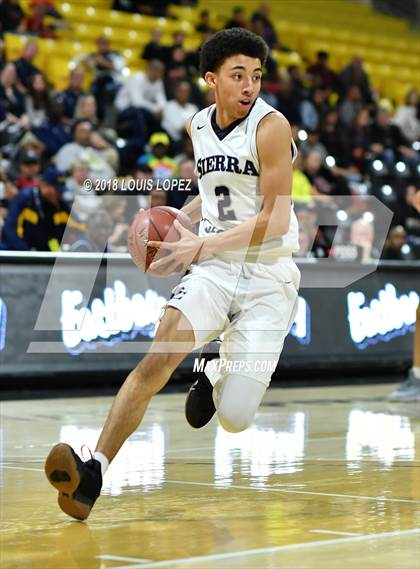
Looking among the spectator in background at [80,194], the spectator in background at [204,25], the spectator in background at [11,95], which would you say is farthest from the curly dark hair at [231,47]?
the spectator in background at [204,25]

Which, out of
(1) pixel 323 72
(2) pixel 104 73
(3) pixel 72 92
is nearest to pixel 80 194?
(3) pixel 72 92

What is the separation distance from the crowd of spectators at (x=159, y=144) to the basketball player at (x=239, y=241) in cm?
447

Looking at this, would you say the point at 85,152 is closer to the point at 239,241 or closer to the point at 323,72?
the point at 323,72

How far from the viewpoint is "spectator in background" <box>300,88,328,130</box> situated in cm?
1927

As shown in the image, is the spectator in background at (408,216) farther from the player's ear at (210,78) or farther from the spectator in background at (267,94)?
the player's ear at (210,78)

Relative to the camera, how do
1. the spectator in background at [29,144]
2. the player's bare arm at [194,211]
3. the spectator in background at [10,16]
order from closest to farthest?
the player's bare arm at [194,211] < the spectator in background at [29,144] < the spectator in background at [10,16]

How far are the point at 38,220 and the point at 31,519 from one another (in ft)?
24.1

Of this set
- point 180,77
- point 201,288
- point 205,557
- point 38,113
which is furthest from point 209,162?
point 180,77

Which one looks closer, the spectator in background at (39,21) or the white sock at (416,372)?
the white sock at (416,372)

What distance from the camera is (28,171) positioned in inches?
528

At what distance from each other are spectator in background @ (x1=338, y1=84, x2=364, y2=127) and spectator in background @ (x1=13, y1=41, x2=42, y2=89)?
576 cm

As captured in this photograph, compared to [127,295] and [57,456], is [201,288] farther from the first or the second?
[127,295]

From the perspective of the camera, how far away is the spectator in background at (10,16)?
17312mm

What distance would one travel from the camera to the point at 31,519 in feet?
16.8
